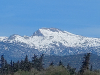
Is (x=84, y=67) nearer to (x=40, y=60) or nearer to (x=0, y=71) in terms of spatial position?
(x=40, y=60)

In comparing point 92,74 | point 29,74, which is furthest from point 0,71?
point 92,74

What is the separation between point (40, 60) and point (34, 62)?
9.77 ft

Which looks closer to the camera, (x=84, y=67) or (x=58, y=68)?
(x=58, y=68)

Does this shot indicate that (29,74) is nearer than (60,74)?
No

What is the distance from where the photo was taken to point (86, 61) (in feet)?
311

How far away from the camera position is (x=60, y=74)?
81.8 m

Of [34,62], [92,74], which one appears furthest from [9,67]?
[92,74]

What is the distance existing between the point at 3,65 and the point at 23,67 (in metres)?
21.5

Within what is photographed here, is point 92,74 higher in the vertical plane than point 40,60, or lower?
lower

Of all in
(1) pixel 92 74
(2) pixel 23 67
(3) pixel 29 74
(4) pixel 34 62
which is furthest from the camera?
(4) pixel 34 62

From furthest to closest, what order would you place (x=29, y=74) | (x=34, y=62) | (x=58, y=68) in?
(x=34, y=62)
(x=29, y=74)
(x=58, y=68)

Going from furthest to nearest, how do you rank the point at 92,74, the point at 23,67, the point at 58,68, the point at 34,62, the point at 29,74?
the point at 34,62 < the point at 23,67 < the point at 29,74 < the point at 58,68 < the point at 92,74

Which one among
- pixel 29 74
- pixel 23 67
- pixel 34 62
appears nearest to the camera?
pixel 29 74

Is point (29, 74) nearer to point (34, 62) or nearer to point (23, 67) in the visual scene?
point (23, 67)
